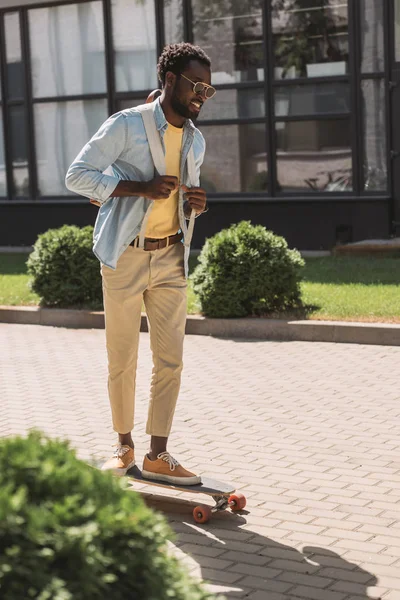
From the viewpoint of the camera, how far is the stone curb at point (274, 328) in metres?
10.6

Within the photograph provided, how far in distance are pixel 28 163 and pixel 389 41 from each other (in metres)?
7.02

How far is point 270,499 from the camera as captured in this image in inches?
238

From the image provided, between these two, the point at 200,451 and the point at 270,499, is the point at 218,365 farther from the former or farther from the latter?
the point at 270,499

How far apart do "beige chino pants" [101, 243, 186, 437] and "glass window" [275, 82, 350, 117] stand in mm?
11841

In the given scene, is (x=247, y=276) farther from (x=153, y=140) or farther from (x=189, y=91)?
(x=189, y=91)

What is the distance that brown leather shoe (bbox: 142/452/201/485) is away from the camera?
19.0ft

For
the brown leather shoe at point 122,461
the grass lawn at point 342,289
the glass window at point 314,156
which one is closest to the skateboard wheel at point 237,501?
the brown leather shoe at point 122,461

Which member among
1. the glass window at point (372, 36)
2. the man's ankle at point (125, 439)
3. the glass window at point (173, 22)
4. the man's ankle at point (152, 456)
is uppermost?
the glass window at point (173, 22)

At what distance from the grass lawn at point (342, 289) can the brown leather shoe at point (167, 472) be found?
5.29 m

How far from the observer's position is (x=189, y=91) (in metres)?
5.64

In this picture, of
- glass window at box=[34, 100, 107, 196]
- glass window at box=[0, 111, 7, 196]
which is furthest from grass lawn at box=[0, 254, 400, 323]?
glass window at box=[0, 111, 7, 196]

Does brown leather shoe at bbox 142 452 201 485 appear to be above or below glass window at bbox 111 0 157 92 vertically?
A: below

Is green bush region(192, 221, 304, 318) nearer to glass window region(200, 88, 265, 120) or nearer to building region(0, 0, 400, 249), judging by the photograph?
building region(0, 0, 400, 249)

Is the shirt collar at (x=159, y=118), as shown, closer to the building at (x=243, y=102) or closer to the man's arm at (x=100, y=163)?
the man's arm at (x=100, y=163)
